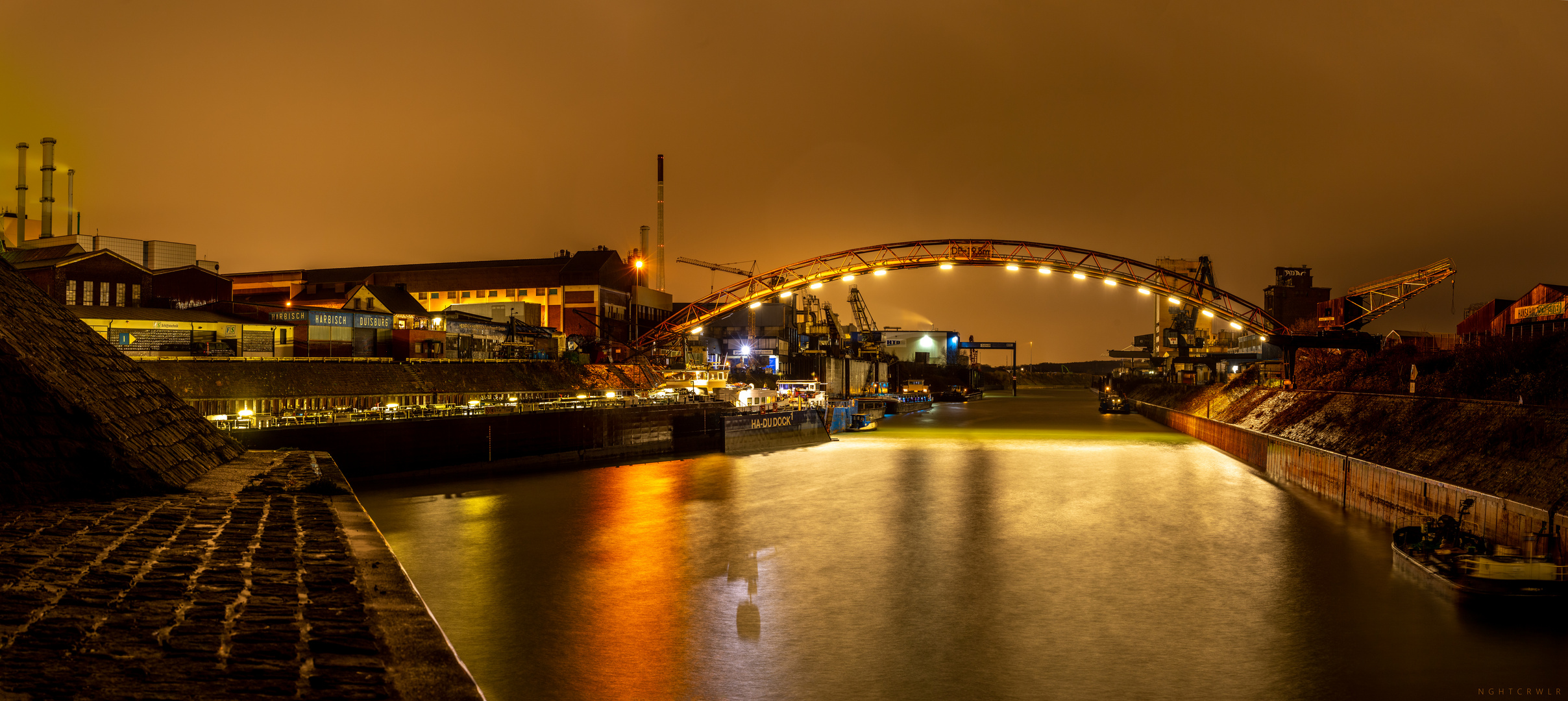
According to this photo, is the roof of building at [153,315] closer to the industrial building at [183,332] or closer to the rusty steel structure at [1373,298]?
the industrial building at [183,332]

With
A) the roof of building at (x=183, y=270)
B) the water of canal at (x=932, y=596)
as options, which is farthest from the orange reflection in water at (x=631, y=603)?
the roof of building at (x=183, y=270)

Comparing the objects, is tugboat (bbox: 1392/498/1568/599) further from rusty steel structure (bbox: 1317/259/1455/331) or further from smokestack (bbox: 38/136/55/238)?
smokestack (bbox: 38/136/55/238)

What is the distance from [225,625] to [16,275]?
9.41 metres

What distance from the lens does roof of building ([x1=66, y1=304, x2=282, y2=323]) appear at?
113 ft

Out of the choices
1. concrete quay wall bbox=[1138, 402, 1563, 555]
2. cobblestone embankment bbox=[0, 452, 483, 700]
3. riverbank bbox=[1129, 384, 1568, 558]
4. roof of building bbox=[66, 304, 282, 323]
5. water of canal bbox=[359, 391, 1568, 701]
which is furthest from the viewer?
roof of building bbox=[66, 304, 282, 323]

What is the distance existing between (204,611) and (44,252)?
166 feet

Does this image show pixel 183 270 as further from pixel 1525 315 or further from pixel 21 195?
pixel 1525 315

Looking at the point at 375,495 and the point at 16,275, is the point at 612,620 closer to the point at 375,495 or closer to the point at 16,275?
the point at 16,275

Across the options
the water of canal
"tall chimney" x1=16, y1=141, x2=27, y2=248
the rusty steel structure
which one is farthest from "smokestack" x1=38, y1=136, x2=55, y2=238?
the rusty steel structure

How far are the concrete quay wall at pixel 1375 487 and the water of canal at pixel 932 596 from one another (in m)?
0.76

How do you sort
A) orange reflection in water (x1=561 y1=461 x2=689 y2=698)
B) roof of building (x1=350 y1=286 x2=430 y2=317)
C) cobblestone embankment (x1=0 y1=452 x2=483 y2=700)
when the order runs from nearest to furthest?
cobblestone embankment (x1=0 y1=452 x2=483 y2=700)
orange reflection in water (x1=561 y1=461 x2=689 y2=698)
roof of building (x1=350 y1=286 x2=430 y2=317)

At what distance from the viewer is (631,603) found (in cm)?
1412

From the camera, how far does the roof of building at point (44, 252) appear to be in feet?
135

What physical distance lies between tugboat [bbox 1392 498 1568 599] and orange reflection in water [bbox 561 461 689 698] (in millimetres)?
12444
